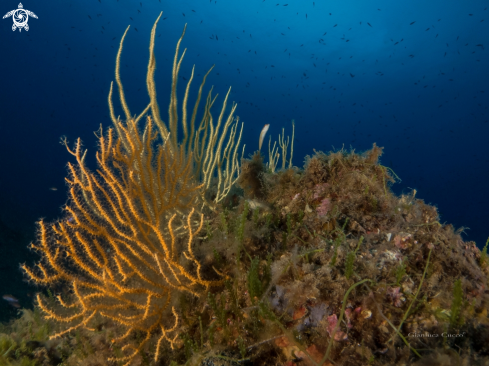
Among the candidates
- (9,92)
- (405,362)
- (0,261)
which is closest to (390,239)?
(405,362)

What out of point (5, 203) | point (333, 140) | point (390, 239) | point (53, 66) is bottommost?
point (5, 203)

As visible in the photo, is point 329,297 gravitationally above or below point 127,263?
above

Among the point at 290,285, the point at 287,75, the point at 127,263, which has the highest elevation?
the point at 287,75

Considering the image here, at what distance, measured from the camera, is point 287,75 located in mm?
66438

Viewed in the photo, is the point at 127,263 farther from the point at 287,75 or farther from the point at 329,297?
the point at 287,75

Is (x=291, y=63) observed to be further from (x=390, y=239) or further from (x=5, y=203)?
(x=390, y=239)

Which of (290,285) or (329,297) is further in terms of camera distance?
(290,285)

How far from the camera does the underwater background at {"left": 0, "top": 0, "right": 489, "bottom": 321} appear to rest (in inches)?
1412

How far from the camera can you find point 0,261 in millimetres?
11016

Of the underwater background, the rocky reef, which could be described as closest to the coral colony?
the rocky reef

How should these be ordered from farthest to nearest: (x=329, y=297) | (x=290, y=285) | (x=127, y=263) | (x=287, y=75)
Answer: (x=287, y=75)
(x=127, y=263)
(x=290, y=285)
(x=329, y=297)

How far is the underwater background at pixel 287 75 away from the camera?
118ft

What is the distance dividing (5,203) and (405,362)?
974 inches

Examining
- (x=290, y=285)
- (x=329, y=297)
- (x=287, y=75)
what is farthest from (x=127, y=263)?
(x=287, y=75)
